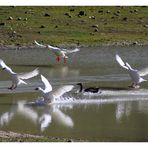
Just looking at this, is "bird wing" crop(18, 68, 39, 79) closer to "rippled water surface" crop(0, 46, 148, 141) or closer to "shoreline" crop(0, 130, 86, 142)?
"rippled water surface" crop(0, 46, 148, 141)

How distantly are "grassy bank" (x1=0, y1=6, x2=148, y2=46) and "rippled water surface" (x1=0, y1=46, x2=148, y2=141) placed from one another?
337 inches

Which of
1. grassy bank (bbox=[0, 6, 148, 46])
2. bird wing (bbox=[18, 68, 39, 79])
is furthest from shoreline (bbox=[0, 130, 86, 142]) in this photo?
grassy bank (bbox=[0, 6, 148, 46])

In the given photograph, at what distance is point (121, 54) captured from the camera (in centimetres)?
3694

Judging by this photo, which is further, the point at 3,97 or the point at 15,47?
the point at 15,47

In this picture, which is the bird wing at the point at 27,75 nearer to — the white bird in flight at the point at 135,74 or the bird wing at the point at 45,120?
the white bird in flight at the point at 135,74

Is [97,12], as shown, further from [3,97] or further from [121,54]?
[3,97]

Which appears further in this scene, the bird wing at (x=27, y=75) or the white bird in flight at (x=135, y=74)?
the white bird in flight at (x=135, y=74)

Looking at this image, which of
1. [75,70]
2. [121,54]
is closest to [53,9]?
[121,54]

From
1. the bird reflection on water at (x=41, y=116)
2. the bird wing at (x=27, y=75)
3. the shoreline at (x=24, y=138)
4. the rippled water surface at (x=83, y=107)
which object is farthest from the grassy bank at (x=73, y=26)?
the shoreline at (x=24, y=138)

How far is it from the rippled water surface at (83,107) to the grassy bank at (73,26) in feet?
28.1

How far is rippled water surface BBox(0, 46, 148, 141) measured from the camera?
57.0 ft

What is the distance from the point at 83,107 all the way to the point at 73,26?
Answer: 83.3ft

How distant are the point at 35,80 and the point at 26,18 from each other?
20419mm

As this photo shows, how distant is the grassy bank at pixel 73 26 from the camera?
137 ft
